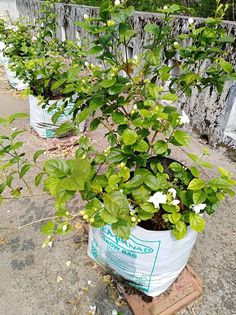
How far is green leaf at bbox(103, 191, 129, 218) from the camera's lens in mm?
772

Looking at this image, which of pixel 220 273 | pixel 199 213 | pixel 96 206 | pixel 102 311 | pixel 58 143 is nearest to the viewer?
pixel 96 206

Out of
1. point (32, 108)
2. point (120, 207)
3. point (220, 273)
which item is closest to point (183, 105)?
point (32, 108)

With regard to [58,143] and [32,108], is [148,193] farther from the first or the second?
[32,108]

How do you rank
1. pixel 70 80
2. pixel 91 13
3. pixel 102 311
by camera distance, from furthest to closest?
pixel 91 13 → pixel 102 311 → pixel 70 80

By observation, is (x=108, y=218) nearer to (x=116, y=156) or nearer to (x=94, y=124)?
(x=116, y=156)

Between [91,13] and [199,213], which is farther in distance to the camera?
[91,13]

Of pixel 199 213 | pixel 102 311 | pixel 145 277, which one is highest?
pixel 199 213

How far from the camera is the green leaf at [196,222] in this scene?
967 millimetres

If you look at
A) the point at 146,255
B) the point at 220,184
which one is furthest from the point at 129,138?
the point at 146,255

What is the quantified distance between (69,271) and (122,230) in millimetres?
792

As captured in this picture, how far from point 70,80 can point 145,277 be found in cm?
96

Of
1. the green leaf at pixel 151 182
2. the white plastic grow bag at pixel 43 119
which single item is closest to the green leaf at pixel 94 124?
the green leaf at pixel 151 182

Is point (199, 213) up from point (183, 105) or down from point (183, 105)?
up

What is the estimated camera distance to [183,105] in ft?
8.79
